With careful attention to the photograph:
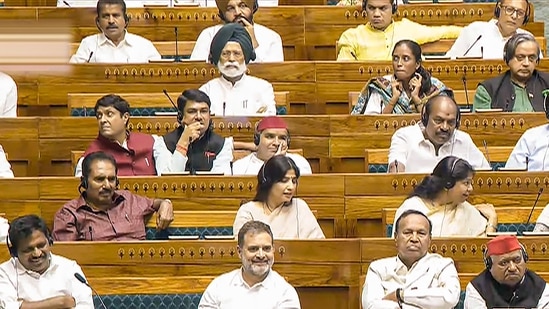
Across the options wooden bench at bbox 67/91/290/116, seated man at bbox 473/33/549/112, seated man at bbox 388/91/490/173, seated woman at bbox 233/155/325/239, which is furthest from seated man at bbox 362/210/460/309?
wooden bench at bbox 67/91/290/116

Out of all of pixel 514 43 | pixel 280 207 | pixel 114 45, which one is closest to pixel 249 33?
pixel 114 45

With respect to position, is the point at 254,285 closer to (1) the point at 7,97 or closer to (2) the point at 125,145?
(2) the point at 125,145

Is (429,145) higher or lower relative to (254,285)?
higher

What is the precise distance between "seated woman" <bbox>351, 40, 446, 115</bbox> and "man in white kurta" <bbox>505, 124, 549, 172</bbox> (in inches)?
15.8

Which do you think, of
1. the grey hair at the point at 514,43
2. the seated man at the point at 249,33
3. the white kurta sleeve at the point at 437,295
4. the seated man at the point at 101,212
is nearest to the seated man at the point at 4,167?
the seated man at the point at 101,212

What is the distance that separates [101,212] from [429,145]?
1.07 metres

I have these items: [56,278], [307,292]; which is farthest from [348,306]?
[56,278]

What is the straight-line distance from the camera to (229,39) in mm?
5527

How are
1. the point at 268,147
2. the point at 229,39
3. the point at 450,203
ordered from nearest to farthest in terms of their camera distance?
the point at 450,203 → the point at 268,147 → the point at 229,39

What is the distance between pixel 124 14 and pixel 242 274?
186cm

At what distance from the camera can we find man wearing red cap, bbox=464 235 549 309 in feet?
13.9

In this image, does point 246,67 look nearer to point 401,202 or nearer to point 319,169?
point 319,169

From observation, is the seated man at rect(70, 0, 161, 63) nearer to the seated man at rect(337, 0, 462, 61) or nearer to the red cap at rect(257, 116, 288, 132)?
the seated man at rect(337, 0, 462, 61)

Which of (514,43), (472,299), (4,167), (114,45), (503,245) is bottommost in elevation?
(472,299)
